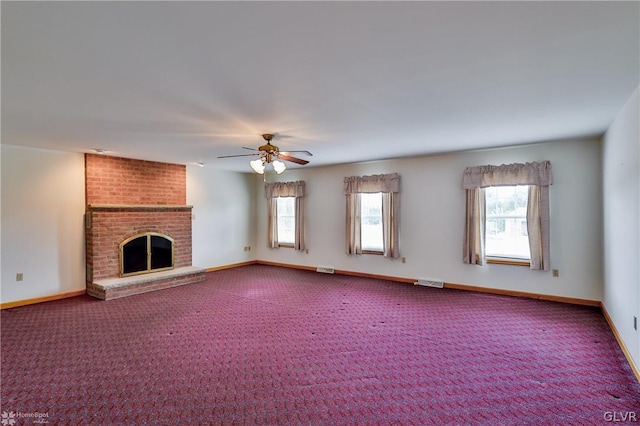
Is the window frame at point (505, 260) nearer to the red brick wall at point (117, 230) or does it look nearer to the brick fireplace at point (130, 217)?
the brick fireplace at point (130, 217)

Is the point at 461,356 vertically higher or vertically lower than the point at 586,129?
lower

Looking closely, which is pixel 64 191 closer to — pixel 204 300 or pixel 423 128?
pixel 204 300

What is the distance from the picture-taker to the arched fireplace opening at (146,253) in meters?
5.57

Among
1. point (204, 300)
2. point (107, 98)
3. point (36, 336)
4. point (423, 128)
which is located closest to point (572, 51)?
point (423, 128)

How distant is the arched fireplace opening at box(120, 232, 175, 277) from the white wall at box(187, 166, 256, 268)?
0.71 meters

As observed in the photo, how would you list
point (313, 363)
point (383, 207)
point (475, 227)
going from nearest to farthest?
1. point (313, 363)
2. point (475, 227)
3. point (383, 207)

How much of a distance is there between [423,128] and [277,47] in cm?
240

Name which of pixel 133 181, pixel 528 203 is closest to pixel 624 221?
pixel 528 203

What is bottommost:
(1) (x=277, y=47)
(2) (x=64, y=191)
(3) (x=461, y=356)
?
(3) (x=461, y=356)

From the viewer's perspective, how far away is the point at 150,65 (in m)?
2.09

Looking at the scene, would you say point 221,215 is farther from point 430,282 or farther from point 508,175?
point 508,175

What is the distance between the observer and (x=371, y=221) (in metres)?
6.46

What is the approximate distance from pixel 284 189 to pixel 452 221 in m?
3.89

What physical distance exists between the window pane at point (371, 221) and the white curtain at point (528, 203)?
1.67 m
